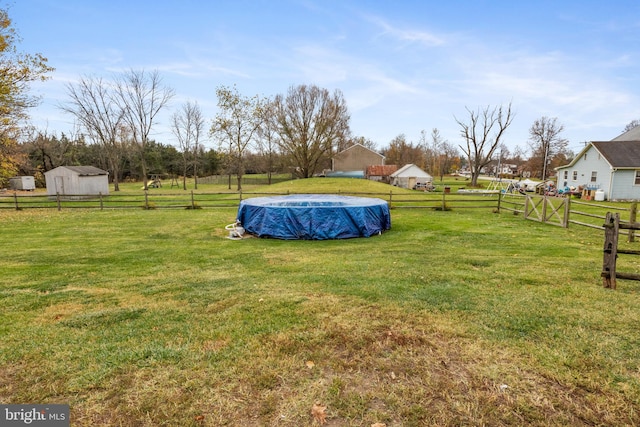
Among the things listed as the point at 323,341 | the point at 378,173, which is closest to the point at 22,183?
the point at 378,173

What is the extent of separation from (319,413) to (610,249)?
208 inches

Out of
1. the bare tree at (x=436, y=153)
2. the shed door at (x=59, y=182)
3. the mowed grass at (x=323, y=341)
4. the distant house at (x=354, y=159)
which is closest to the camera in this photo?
the mowed grass at (x=323, y=341)

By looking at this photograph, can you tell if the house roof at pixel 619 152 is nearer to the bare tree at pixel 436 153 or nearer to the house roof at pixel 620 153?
the house roof at pixel 620 153

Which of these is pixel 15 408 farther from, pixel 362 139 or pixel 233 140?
pixel 362 139

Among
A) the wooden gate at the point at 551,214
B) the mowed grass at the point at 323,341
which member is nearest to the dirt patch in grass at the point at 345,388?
the mowed grass at the point at 323,341

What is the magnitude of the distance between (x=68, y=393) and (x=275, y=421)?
177cm

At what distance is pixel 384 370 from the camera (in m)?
2.85

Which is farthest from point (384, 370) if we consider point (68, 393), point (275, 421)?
point (68, 393)

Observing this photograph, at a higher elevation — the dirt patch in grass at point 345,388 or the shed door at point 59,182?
the shed door at point 59,182

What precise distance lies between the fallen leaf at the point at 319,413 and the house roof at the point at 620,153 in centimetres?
2970

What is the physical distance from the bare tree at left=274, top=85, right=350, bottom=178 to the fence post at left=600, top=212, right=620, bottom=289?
125ft

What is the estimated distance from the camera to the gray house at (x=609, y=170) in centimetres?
2267

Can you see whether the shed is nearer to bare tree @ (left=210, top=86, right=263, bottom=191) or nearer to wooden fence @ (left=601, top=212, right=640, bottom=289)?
bare tree @ (left=210, top=86, right=263, bottom=191)

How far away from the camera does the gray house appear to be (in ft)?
74.4
